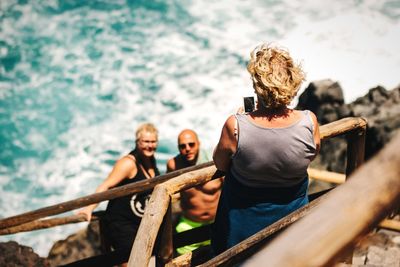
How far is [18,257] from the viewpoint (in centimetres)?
425

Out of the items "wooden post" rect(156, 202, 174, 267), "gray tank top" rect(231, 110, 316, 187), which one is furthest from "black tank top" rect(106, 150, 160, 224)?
"gray tank top" rect(231, 110, 316, 187)

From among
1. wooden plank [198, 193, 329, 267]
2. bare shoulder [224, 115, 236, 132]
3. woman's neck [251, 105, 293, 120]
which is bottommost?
wooden plank [198, 193, 329, 267]

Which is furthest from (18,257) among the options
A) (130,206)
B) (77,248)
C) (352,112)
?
(352,112)

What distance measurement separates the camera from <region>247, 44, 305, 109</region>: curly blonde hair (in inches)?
76.8

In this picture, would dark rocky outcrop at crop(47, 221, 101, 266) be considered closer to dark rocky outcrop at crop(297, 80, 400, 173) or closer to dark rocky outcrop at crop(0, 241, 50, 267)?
dark rocky outcrop at crop(0, 241, 50, 267)

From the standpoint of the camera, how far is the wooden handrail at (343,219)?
676 millimetres

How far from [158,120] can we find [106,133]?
1608 mm

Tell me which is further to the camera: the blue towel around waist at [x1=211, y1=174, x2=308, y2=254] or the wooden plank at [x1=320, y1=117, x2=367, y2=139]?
the wooden plank at [x1=320, y1=117, x2=367, y2=139]

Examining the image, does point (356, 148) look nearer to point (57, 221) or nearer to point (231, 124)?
point (231, 124)

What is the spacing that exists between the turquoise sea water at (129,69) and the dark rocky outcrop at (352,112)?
359 centimetres

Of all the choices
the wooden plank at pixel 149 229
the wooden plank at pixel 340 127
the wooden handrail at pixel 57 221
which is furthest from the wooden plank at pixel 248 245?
the wooden handrail at pixel 57 221

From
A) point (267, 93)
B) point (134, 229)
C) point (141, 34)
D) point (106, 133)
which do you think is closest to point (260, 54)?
point (267, 93)

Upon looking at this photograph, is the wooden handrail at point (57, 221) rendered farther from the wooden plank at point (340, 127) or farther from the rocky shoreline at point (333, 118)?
the wooden plank at point (340, 127)

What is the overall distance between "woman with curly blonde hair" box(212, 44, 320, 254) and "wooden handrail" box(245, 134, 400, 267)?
1.20m
